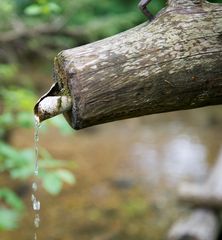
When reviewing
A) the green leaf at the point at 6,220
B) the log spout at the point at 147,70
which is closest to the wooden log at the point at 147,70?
the log spout at the point at 147,70

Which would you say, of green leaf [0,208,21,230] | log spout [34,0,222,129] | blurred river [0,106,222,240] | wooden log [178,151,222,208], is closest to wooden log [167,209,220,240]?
wooden log [178,151,222,208]

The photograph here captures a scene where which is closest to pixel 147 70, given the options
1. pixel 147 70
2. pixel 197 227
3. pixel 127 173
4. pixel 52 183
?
pixel 147 70

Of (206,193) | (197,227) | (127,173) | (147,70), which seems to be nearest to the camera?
(147,70)

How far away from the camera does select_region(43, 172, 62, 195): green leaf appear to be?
2939mm

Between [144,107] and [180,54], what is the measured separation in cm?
23

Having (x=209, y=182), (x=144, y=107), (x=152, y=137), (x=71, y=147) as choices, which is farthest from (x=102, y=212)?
(x=144, y=107)

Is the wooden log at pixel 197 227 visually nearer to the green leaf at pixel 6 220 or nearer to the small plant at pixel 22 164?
the small plant at pixel 22 164

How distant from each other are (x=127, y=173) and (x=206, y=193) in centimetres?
201

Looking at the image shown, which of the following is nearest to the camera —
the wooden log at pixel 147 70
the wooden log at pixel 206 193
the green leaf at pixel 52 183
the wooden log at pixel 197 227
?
the wooden log at pixel 147 70

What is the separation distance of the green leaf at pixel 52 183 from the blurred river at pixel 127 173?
6.66ft

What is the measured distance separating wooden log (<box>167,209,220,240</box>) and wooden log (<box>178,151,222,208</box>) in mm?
95

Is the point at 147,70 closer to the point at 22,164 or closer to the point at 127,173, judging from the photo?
the point at 22,164

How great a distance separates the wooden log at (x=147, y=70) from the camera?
1632mm

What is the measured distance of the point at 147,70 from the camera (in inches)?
65.0
